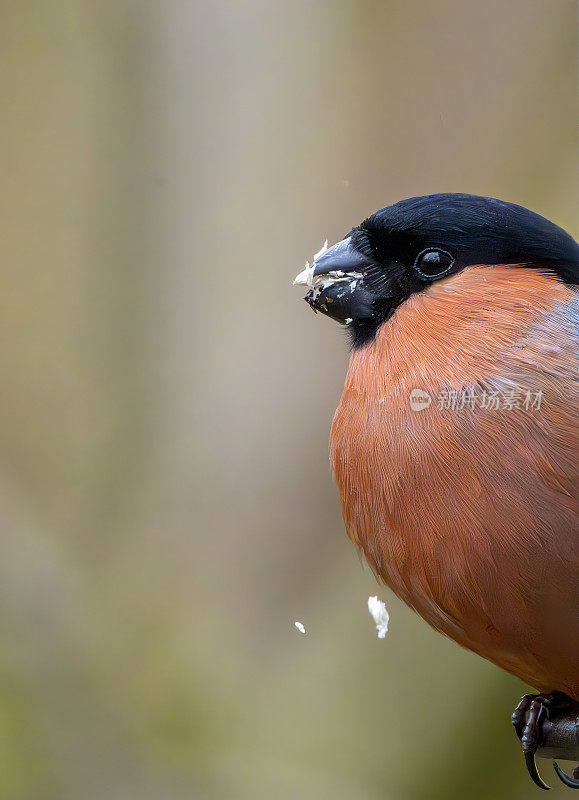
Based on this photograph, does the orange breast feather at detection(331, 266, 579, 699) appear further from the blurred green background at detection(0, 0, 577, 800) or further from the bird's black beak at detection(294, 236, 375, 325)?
the blurred green background at detection(0, 0, 577, 800)

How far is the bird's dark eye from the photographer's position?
102 cm

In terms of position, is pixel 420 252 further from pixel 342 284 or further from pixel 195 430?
pixel 195 430

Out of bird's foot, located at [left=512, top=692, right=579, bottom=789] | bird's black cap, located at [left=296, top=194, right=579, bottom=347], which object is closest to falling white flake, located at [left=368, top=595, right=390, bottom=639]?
bird's foot, located at [left=512, top=692, right=579, bottom=789]

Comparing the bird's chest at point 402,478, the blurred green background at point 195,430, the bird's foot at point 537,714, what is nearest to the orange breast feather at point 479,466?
the bird's chest at point 402,478

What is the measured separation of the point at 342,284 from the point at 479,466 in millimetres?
325

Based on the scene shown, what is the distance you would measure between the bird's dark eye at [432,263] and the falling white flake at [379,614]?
39.8 inches

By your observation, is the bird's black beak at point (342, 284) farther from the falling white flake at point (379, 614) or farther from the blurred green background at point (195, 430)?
the falling white flake at point (379, 614)

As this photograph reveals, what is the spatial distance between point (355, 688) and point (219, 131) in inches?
→ 53.6

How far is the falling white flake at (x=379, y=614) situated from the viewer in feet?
5.99

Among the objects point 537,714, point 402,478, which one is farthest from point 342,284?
point 537,714

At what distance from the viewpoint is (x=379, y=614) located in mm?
1829

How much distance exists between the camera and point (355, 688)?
1.93m

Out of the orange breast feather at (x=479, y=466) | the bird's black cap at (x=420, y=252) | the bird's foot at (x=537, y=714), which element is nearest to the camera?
the orange breast feather at (x=479, y=466)

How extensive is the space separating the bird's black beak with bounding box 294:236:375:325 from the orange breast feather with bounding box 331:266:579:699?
2.2 inches
